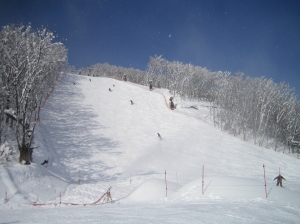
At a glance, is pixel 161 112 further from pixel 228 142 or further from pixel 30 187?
pixel 30 187

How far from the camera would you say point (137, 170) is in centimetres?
1742

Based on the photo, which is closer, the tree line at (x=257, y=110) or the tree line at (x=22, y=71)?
the tree line at (x=22, y=71)

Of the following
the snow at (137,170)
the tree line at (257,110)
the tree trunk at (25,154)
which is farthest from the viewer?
the tree line at (257,110)

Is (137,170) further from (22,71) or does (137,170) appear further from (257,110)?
(257,110)

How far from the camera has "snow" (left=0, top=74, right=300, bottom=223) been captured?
6.32 metres

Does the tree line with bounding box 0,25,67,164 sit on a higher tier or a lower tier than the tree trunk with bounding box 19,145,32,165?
higher

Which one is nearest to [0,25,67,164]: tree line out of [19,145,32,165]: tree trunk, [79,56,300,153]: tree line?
[19,145,32,165]: tree trunk

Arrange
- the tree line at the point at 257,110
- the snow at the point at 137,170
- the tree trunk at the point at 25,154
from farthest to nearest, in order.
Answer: the tree line at the point at 257,110
the tree trunk at the point at 25,154
the snow at the point at 137,170

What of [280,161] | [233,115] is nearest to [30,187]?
[280,161]

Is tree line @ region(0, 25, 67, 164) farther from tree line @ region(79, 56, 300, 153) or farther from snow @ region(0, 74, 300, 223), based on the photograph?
tree line @ region(79, 56, 300, 153)

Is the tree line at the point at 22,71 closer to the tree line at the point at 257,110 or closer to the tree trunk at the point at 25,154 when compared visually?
the tree trunk at the point at 25,154

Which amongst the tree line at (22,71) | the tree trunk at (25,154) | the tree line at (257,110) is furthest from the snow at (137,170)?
the tree line at (257,110)

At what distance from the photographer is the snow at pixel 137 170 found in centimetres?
632

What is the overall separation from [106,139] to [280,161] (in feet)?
68.2
